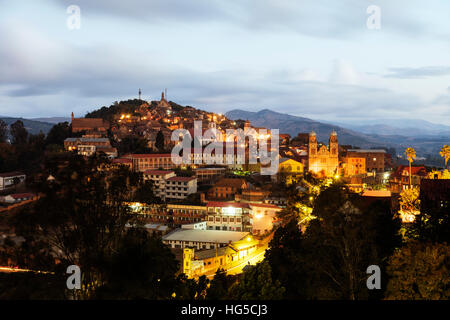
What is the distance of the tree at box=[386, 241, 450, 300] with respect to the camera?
7.30 meters

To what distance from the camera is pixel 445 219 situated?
10.4 meters

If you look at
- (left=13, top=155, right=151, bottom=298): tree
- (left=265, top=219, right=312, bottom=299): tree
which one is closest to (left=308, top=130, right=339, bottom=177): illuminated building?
(left=265, top=219, right=312, bottom=299): tree

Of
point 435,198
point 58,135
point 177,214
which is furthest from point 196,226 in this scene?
point 58,135

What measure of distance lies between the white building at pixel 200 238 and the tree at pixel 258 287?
15.5 meters

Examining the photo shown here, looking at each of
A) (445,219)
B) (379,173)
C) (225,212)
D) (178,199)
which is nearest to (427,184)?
(445,219)

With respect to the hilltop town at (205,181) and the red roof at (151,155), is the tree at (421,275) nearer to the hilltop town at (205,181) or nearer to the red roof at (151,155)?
the hilltop town at (205,181)

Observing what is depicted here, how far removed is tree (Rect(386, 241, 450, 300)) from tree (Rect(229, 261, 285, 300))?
2461 mm

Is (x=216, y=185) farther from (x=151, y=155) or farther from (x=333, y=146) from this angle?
(x=333, y=146)

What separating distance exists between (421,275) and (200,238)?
1962 cm

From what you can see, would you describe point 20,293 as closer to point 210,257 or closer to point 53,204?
point 53,204

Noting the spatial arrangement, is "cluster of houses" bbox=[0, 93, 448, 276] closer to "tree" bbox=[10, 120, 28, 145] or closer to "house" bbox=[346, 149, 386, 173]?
"house" bbox=[346, 149, 386, 173]

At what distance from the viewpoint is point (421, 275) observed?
7.50m

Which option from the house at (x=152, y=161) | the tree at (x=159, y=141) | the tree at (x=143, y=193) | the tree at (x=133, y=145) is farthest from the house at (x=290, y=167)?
the tree at (x=143, y=193)

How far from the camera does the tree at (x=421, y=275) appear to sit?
730cm
